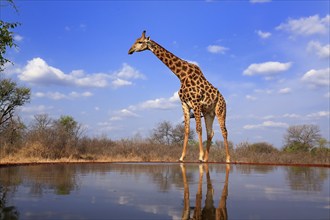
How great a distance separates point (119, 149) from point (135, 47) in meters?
10.7

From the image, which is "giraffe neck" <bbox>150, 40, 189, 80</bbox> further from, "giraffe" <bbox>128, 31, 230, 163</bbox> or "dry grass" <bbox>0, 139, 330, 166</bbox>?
"dry grass" <bbox>0, 139, 330, 166</bbox>

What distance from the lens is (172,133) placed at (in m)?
45.2

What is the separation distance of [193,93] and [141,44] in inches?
117

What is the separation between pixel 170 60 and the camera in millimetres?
13586

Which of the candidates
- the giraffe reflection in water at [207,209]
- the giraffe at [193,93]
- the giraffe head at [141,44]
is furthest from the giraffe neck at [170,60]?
Answer: the giraffe reflection in water at [207,209]

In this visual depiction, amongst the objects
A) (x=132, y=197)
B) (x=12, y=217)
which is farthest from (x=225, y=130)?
(x=12, y=217)

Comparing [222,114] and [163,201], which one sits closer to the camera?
[163,201]

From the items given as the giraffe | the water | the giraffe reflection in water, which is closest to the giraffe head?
Result: the giraffe

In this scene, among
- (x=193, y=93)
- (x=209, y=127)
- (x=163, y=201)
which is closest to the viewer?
(x=163, y=201)

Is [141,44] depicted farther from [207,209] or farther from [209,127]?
[207,209]

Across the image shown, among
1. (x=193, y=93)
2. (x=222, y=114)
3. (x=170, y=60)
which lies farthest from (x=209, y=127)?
(x=170, y=60)

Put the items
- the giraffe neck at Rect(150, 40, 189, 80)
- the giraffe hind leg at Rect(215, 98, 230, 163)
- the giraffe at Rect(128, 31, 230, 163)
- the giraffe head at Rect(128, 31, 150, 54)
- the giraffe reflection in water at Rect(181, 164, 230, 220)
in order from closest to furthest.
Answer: the giraffe reflection in water at Rect(181, 164, 230, 220) → the giraffe at Rect(128, 31, 230, 163) → the giraffe head at Rect(128, 31, 150, 54) → the giraffe neck at Rect(150, 40, 189, 80) → the giraffe hind leg at Rect(215, 98, 230, 163)

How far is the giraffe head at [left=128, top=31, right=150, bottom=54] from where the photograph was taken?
43.2ft

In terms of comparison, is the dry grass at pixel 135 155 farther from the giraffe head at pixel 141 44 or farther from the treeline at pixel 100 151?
the giraffe head at pixel 141 44
